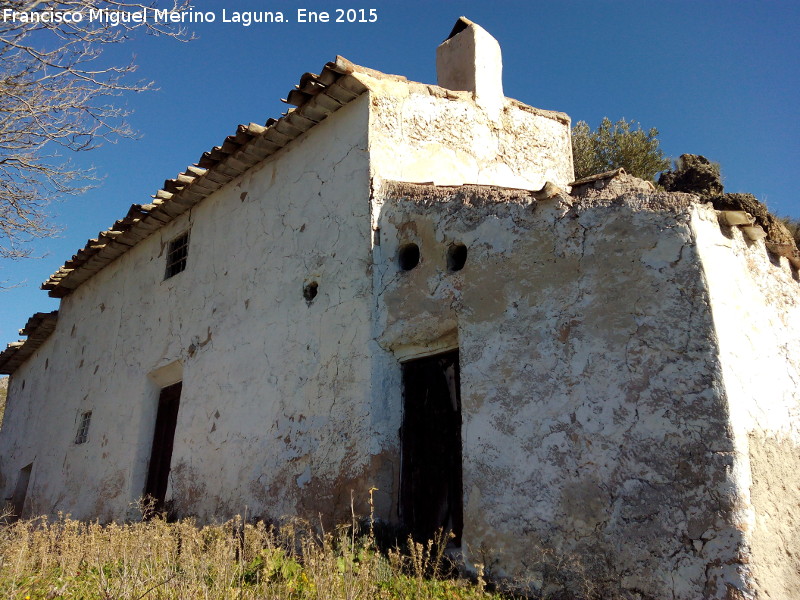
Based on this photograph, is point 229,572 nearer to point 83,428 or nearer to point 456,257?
point 456,257

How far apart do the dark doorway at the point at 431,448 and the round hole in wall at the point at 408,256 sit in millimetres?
929

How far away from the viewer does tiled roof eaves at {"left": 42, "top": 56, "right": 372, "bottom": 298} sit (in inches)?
280

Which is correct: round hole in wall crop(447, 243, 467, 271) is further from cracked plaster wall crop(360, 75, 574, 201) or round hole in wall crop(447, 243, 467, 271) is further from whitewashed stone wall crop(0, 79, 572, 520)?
cracked plaster wall crop(360, 75, 574, 201)

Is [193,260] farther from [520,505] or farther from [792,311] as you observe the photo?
[792,311]

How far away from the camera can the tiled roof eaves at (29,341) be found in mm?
12984

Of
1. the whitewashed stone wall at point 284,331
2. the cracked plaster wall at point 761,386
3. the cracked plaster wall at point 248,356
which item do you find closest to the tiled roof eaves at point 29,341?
the cracked plaster wall at point 248,356

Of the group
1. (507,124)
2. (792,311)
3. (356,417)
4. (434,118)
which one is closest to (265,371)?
(356,417)

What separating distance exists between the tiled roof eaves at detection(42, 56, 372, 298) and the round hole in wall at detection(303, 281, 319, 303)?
1.96m

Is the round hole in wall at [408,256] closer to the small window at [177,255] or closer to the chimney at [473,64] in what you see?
the chimney at [473,64]

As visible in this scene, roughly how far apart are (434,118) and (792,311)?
4012 millimetres

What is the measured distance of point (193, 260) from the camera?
934cm

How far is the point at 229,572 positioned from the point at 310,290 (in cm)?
333

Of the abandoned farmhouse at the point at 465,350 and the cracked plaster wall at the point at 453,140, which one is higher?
the cracked plaster wall at the point at 453,140

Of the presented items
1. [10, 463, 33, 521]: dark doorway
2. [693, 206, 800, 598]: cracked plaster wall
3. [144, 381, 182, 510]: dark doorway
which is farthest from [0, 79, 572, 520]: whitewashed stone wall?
[693, 206, 800, 598]: cracked plaster wall
